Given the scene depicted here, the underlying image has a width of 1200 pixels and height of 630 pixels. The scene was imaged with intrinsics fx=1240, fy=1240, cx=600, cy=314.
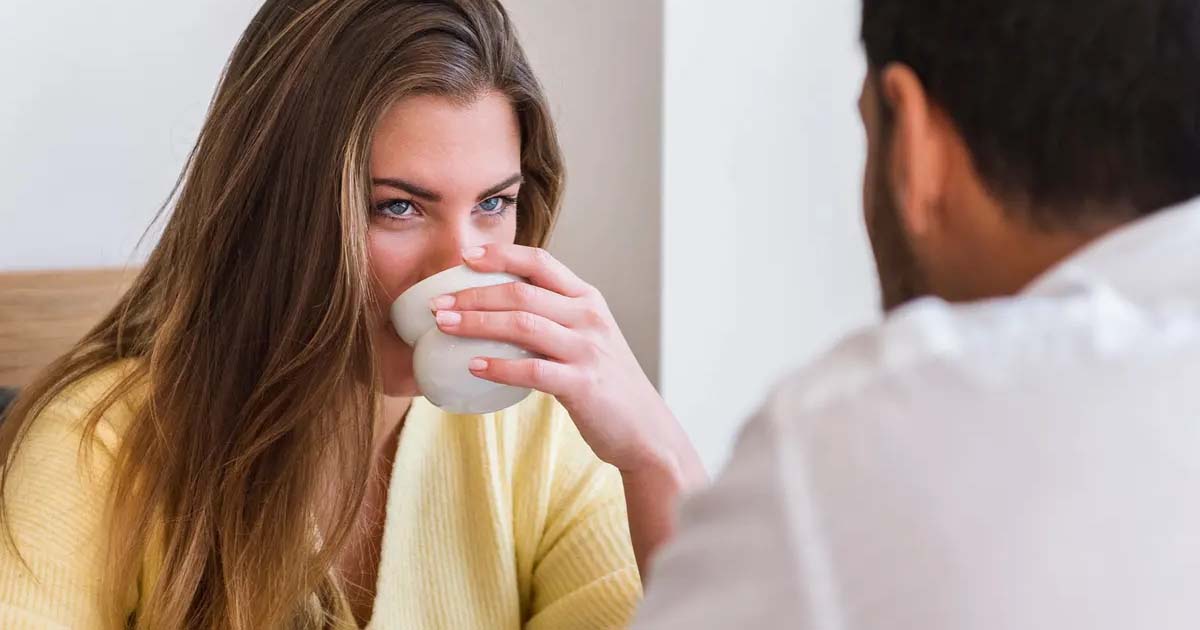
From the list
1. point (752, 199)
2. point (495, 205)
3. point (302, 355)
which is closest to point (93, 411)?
point (302, 355)

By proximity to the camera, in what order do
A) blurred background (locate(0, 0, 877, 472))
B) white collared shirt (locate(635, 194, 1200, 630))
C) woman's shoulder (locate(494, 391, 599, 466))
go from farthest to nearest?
1. blurred background (locate(0, 0, 877, 472))
2. woman's shoulder (locate(494, 391, 599, 466))
3. white collared shirt (locate(635, 194, 1200, 630))

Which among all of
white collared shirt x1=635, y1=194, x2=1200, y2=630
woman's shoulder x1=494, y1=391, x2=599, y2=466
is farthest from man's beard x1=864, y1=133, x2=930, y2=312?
woman's shoulder x1=494, y1=391, x2=599, y2=466

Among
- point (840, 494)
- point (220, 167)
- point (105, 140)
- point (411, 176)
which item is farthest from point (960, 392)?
point (105, 140)

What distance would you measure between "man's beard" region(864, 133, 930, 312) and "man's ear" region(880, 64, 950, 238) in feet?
0.05

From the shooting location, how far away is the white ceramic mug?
1.09 m

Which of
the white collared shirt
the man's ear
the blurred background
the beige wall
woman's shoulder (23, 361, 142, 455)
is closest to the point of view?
the white collared shirt

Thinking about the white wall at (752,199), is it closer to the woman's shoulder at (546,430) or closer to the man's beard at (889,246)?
the woman's shoulder at (546,430)

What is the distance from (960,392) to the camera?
509 millimetres

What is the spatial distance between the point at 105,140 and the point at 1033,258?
155 centimetres

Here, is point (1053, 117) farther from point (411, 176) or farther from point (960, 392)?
point (411, 176)

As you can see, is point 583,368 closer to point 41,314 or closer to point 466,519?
point 466,519

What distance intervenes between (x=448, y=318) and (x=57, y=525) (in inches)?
16.4

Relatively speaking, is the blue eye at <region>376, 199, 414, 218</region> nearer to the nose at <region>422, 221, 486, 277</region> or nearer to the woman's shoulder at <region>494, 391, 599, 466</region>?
the nose at <region>422, 221, 486, 277</region>

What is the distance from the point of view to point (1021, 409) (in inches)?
19.7
